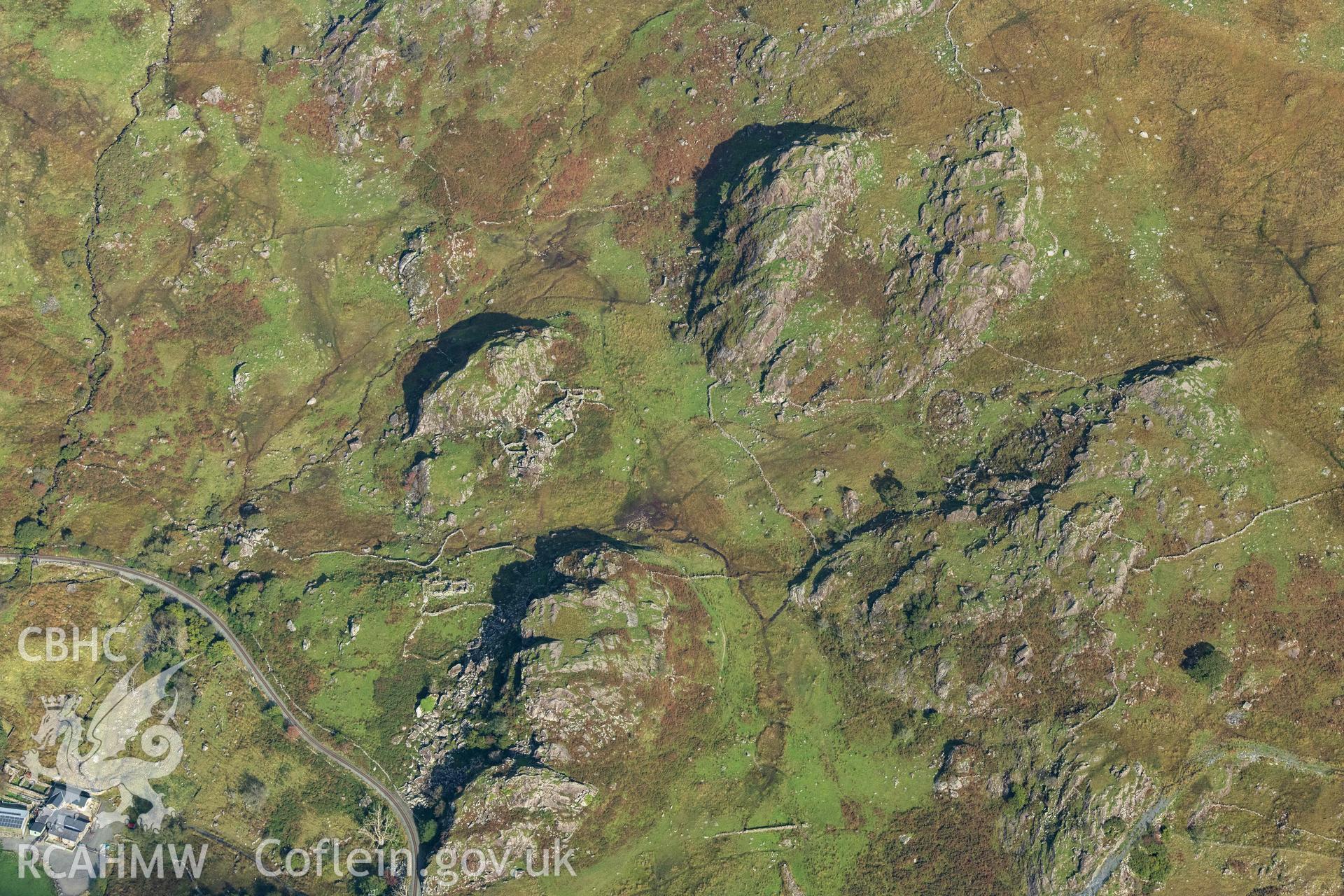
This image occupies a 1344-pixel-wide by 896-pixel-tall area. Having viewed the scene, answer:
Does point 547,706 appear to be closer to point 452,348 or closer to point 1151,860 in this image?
point 452,348

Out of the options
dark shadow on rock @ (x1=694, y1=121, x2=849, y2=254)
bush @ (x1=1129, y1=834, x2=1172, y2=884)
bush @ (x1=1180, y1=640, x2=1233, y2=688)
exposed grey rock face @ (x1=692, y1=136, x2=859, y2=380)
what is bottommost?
bush @ (x1=1129, y1=834, x2=1172, y2=884)

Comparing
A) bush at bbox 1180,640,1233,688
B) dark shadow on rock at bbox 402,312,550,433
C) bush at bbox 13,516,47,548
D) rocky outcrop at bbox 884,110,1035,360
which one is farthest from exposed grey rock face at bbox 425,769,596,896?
bush at bbox 13,516,47,548

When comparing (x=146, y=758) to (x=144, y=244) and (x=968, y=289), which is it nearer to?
(x=144, y=244)
